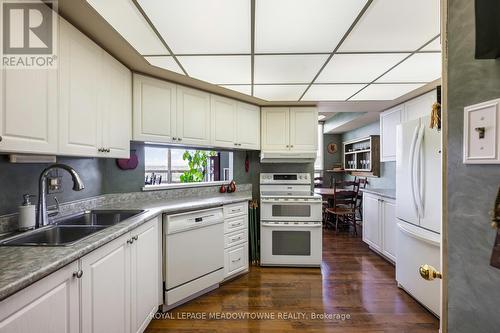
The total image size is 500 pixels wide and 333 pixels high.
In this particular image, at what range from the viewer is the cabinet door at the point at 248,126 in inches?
127

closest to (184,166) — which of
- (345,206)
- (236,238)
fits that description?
(236,238)

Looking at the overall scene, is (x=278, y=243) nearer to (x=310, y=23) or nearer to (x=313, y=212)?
(x=313, y=212)

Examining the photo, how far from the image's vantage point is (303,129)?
11.5 feet

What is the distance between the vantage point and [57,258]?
1.00 metres

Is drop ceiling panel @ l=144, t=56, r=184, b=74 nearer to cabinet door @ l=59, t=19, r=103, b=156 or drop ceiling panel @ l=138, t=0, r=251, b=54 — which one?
drop ceiling panel @ l=138, t=0, r=251, b=54

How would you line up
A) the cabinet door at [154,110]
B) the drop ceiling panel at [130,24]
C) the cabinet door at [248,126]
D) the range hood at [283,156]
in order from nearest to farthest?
the drop ceiling panel at [130,24] → the cabinet door at [154,110] → the cabinet door at [248,126] → the range hood at [283,156]

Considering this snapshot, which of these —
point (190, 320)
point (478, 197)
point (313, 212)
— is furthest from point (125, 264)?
point (313, 212)

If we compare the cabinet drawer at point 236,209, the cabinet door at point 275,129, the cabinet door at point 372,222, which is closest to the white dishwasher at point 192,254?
the cabinet drawer at point 236,209

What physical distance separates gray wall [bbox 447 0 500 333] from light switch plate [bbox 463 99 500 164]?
0.06 ft

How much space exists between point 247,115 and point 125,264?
237cm

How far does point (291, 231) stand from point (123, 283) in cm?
206

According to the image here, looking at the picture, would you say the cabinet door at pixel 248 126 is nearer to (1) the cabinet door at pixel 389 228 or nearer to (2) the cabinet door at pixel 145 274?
(2) the cabinet door at pixel 145 274

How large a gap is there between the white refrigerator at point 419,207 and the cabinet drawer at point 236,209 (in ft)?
5.56

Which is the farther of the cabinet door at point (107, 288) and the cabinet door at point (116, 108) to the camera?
the cabinet door at point (116, 108)
